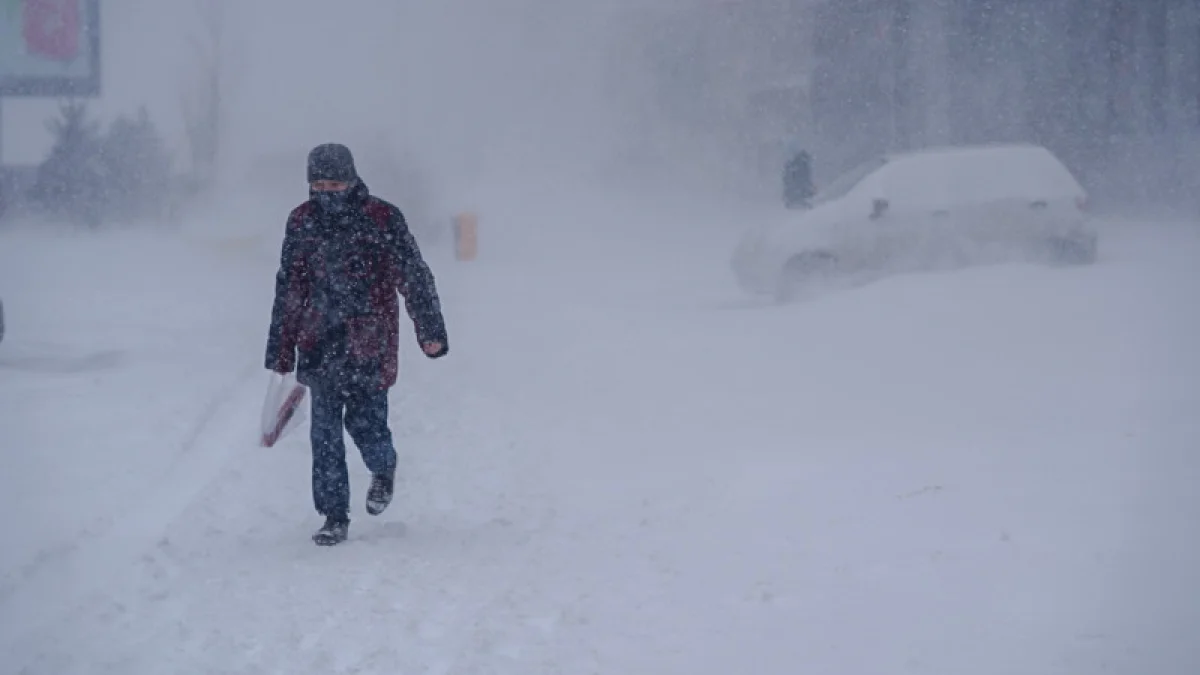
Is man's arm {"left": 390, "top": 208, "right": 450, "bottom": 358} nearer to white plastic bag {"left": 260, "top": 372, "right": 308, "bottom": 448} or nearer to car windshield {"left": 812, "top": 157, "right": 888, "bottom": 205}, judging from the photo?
white plastic bag {"left": 260, "top": 372, "right": 308, "bottom": 448}

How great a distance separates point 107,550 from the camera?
550 cm

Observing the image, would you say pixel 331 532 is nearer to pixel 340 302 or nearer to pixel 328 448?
pixel 328 448

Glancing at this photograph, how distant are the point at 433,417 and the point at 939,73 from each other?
21.3m

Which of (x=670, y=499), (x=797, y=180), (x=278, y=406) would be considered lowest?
(x=670, y=499)

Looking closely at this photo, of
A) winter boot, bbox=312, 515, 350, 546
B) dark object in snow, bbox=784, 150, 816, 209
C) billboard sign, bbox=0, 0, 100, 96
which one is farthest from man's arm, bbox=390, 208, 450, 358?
billboard sign, bbox=0, 0, 100, 96

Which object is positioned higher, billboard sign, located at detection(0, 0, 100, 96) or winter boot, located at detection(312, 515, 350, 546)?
billboard sign, located at detection(0, 0, 100, 96)

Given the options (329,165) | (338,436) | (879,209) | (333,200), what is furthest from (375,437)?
(879,209)

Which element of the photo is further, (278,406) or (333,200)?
(278,406)

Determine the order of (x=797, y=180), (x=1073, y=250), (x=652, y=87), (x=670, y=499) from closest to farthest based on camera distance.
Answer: (x=670, y=499) → (x=1073, y=250) → (x=797, y=180) → (x=652, y=87)

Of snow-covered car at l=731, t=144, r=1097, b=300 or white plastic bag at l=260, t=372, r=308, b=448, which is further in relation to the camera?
snow-covered car at l=731, t=144, r=1097, b=300

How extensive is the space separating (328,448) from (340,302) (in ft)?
2.12

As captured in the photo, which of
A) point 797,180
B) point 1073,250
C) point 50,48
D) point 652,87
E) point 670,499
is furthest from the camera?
point 652,87

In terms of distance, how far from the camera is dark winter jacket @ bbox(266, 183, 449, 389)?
5.38 meters

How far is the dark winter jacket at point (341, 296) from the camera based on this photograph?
5375 mm
